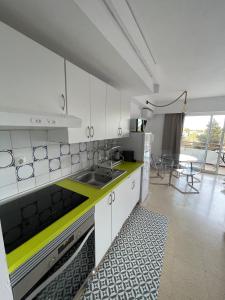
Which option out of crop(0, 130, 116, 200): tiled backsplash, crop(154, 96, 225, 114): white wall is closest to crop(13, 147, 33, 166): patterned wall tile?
A: crop(0, 130, 116, 200): tiled backsplash

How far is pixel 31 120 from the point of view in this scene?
2.31 ft

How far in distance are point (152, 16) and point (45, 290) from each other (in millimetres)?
2160

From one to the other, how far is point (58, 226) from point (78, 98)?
1051 millimetres

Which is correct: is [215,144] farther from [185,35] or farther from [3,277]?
[3,277]

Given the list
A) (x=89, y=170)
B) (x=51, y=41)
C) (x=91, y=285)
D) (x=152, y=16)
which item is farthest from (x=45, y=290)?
(x=152, y=16)

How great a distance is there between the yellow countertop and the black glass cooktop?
0.04 m

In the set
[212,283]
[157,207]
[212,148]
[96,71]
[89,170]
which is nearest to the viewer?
[212,283]

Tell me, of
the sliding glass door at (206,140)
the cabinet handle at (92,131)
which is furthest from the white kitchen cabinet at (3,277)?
the sliding glass door at (206,140)

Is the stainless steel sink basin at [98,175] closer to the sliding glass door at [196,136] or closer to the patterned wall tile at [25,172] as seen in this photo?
the patterned wall tile at [25,172]

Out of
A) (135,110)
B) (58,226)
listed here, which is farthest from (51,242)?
(135,110)

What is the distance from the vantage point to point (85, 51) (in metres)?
Result: 1.20

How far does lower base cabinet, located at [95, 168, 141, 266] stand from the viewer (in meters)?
1.27

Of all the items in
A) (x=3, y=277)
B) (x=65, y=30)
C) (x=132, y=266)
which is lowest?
(x=132, y=266)

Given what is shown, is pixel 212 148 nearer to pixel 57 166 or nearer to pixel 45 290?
pixel 57 166
